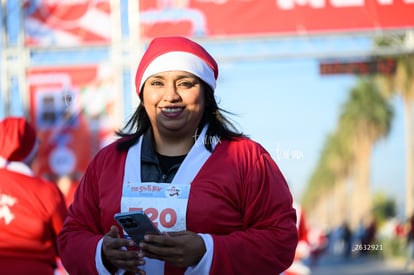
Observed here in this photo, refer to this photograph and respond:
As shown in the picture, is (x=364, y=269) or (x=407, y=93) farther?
(x=407, y=93)

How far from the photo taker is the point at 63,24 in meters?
7.98

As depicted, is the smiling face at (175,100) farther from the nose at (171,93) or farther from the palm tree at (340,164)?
the palm tree at (340,164)

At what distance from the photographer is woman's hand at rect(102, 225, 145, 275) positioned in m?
2.53

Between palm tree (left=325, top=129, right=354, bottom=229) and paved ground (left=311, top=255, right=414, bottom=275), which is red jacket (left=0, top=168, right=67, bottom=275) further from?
palm tree (left=325, top=129, right=354, bottom=229)

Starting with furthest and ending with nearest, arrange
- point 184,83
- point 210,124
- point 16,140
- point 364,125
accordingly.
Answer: point 364,125 → point 16,140 → point 210,124 → point 184,83

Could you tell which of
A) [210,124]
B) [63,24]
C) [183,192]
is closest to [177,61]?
[210,124]

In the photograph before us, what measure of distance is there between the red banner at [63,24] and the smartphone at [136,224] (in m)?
5.52

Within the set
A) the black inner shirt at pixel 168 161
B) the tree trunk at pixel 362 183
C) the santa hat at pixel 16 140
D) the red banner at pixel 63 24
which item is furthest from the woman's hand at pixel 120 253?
the tree trunk at pixel 362 183

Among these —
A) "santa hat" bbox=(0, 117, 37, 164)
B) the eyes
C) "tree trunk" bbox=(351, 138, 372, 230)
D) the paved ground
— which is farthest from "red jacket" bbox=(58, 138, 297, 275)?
"tree trunk" bbox=(351, 138, 372, 230)

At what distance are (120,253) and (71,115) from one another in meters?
6.00

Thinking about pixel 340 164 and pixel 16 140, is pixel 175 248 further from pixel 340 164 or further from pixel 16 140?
pixel 340 164

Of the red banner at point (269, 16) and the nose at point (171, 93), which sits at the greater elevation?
the red banner at point (269, 16)

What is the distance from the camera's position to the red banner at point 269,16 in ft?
24.9

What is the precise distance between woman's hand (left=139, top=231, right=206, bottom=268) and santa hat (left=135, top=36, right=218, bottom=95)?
0.56 metres
